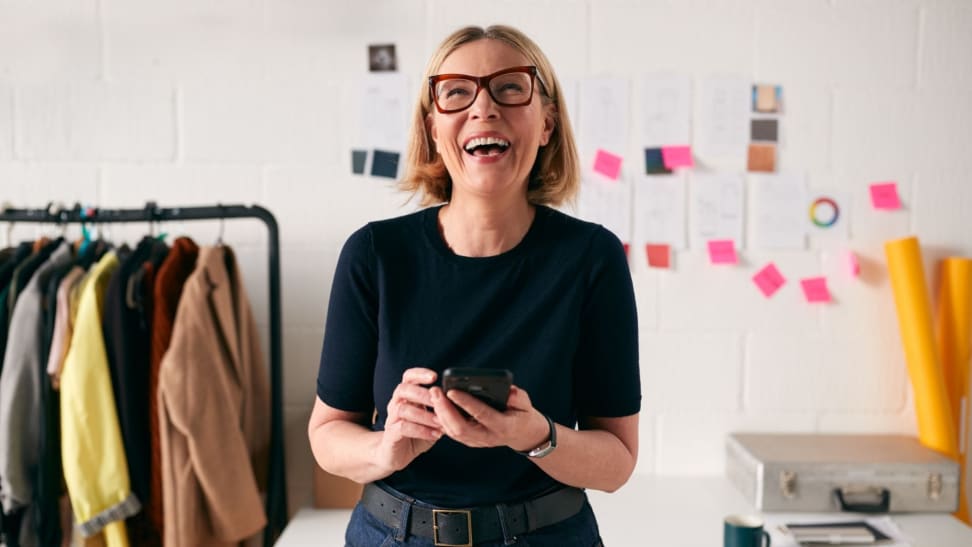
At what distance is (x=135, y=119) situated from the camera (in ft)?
6.97

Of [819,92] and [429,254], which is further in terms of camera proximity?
[819,92]

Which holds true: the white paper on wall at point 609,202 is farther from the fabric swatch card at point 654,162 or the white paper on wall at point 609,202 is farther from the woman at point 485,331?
the woman at point 485,331

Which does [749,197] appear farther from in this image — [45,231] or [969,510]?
[45,231]

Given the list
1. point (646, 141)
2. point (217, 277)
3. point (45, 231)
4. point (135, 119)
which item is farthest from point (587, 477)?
point (45, 231)

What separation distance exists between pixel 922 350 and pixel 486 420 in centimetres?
160

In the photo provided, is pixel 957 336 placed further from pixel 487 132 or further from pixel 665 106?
pixel 487 132

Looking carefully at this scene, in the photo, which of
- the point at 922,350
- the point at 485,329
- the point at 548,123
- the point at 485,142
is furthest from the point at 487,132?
the point at 922,350

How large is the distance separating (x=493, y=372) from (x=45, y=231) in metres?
1.82

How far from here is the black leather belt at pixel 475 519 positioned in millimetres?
1053

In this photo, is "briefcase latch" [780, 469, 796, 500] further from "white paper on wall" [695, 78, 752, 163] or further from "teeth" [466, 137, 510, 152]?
"teeth" [466, 137, 510, 152]

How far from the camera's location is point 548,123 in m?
1.22

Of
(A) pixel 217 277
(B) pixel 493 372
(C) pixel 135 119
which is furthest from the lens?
(C) pixel 135 119

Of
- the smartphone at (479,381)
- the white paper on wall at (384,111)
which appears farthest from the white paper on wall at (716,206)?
the smartphone at (479,381)

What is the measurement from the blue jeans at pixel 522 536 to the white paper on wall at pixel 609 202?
1116 millimetres
